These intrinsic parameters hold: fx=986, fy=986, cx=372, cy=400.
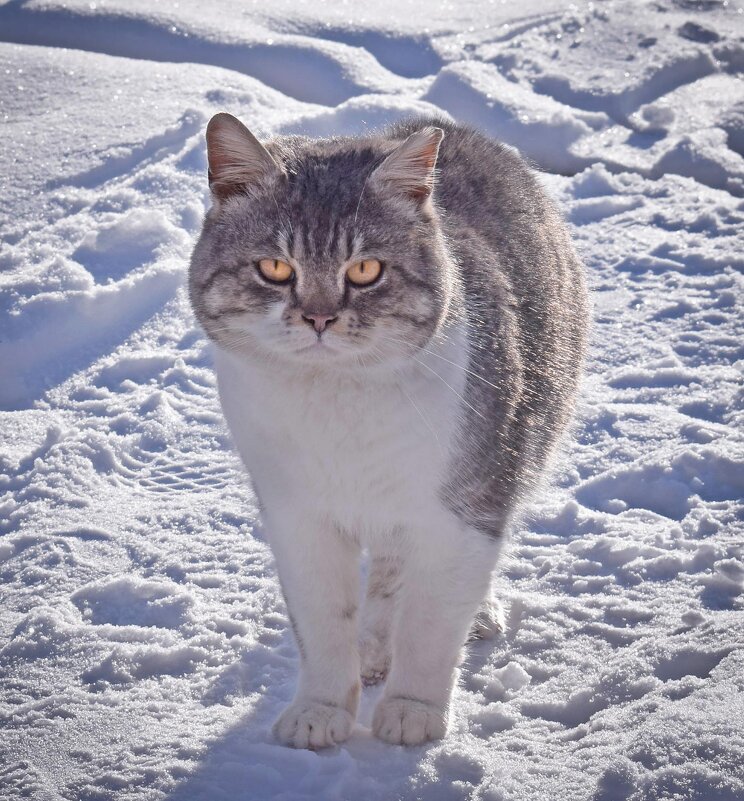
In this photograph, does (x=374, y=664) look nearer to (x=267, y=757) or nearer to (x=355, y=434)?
(x=267, y=757)

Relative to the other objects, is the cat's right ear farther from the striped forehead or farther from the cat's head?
the striped forehead

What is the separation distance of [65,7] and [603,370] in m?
3.62

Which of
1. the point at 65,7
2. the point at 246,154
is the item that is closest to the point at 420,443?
the point at 246,154

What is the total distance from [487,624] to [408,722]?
0.46 meters

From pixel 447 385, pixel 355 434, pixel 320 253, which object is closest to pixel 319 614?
pixel 355 434

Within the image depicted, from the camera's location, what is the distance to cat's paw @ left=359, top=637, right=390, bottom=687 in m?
2.39

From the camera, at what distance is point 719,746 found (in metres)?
1.89

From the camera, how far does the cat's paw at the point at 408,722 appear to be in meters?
2.07

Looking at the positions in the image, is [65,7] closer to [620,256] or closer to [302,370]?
[620,256]

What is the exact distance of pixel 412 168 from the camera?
2.09m

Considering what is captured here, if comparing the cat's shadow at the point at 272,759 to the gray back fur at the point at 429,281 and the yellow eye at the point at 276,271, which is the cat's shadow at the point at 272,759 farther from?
the yellow eye at the point at 276,271

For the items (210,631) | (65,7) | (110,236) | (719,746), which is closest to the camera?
(719,746)

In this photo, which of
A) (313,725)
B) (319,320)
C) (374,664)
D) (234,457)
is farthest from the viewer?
(234,457)

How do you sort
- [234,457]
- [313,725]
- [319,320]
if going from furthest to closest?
[234,457], [313,725], [319,320]
